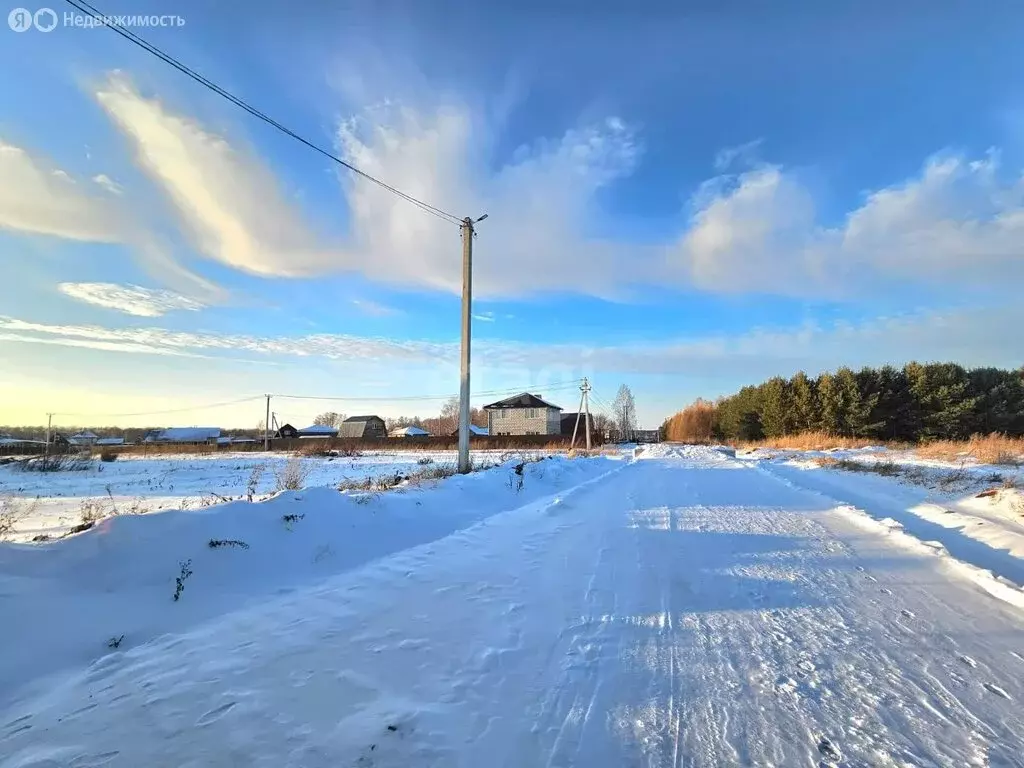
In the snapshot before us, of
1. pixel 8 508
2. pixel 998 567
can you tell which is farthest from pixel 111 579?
pixel 998 567

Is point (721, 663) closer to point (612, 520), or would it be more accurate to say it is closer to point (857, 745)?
point (857, 745)

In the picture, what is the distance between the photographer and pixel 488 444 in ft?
181

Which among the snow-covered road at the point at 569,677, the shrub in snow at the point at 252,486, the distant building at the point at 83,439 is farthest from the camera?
the distant building at the point at 83,439

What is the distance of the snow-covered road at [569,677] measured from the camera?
2.72 metres

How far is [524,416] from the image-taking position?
81.0 meters

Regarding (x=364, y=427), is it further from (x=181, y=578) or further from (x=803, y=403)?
(x=181, y=578)

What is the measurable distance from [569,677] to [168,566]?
400cm

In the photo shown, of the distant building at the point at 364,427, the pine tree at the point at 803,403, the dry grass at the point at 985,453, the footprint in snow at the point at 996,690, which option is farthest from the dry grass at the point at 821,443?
the distant building at the point at 364,427

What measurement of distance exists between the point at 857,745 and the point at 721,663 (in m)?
1.02

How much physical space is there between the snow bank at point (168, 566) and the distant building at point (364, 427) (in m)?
82.1

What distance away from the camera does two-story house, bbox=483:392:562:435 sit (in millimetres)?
79375

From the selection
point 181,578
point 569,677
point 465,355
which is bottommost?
point 569,677

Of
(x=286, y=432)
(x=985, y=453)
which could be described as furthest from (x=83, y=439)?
(x=985, y=453)

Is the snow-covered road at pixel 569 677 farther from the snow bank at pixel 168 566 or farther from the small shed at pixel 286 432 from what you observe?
the small shed at pixel 286 432
